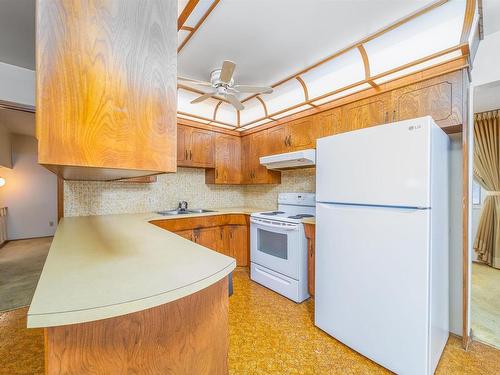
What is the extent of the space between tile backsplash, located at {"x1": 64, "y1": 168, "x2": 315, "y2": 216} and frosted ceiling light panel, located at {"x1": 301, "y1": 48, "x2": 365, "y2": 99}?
3.38 ft

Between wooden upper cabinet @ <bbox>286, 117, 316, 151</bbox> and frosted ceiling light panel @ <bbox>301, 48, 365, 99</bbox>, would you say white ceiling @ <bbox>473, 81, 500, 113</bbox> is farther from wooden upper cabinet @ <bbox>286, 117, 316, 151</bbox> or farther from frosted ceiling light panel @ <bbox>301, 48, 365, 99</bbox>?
wooden upper cabinet @ <bbox>286, 117, 316, 151</bbox>

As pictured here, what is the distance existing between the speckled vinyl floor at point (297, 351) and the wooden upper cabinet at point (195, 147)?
2.02m

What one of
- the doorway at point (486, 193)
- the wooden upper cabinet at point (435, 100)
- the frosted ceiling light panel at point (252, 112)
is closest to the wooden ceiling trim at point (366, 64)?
the wooden upper cabinet at point (435, 100)

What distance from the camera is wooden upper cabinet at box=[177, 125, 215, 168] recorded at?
3.24 metres

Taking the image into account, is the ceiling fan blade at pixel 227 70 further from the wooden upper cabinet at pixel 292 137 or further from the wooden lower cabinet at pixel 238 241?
the wooden lower cabinet at pixel 238 241

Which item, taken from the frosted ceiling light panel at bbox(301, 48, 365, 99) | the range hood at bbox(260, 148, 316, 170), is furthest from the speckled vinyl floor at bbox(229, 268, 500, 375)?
the frosted ceiling light panel at bbox(301, 48, 365, 99)

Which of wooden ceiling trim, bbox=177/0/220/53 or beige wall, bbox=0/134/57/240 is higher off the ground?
wooden ceiling trim, bbox=177/0/220/53

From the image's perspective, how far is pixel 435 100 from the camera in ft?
6.12

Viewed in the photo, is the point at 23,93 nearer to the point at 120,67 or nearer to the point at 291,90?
the point at 120,67

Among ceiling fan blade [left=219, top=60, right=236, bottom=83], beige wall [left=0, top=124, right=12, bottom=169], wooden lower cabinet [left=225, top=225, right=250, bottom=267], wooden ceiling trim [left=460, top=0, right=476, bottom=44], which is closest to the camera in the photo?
wooden ceiling trim [left=460, top=0, right=476, bottom=44]

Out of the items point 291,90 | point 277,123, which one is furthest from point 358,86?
point 277,123

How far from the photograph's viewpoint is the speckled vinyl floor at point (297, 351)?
159 centimetres

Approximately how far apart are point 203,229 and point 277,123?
1.79 meters

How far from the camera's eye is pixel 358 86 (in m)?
2.34
